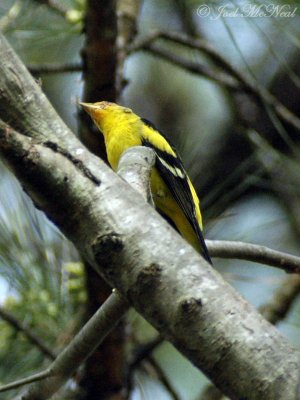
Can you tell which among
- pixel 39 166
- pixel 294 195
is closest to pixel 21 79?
pixel 39 166

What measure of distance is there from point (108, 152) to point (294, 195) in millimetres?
918

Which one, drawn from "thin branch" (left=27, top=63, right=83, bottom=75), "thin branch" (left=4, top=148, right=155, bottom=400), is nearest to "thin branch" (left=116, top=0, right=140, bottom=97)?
"thin branch" (left=27, top=63, right=83, bottom=75)

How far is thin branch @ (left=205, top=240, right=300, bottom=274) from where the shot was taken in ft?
7.86

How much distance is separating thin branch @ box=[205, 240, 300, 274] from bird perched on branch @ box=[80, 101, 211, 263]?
1.94 feet

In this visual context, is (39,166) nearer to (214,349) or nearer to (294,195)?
(214,349)

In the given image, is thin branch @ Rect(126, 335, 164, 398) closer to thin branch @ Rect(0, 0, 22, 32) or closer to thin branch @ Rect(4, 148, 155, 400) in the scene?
thin branch @ Rect(4, 148, 155, 400)

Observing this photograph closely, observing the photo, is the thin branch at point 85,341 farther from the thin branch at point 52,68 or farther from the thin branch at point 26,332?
the thin branch at point 52,68

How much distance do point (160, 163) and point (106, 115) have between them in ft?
1.08

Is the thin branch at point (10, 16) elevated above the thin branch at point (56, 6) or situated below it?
above

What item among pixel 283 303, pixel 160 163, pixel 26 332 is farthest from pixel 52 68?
pixel 283 303

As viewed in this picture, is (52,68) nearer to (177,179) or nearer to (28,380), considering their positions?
(177,179)

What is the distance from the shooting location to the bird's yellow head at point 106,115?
128 inches

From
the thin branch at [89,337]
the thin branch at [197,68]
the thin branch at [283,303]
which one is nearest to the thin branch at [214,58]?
the thin branch at [197,68]

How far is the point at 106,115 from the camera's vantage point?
3.35 meters
